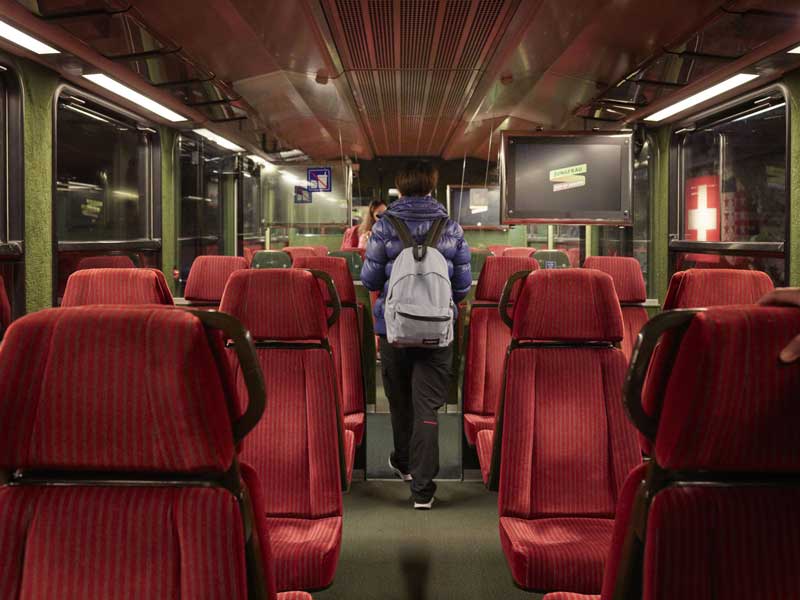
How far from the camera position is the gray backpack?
10.4 feet

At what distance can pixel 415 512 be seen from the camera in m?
3.47

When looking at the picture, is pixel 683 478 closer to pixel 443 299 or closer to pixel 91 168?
pixel 443 299

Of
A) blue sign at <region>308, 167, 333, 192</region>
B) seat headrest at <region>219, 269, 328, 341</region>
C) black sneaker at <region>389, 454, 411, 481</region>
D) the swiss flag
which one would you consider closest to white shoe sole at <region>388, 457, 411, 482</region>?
black sneaker at <region>389, 454, 411, 481</region>

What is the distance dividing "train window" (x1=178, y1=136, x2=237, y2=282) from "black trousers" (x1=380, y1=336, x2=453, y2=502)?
502 centimetres

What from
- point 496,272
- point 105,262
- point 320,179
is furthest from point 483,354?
point 320,179

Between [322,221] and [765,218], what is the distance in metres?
5.58

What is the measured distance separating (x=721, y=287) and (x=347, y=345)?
5.81 ft

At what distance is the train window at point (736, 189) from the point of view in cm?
554

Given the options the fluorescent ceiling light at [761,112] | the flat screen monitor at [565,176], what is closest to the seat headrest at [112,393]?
the flat screen monitor at [565,176]

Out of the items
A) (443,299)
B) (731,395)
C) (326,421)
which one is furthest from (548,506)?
(731,395)

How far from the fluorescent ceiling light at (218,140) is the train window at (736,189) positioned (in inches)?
193

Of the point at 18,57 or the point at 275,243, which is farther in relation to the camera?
the point at 275,243

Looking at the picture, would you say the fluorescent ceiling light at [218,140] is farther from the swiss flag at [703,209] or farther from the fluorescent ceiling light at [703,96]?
the swiss flag at [703,209]

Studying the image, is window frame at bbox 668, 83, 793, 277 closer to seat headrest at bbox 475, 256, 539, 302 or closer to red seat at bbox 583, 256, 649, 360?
red seat at bbox 583, 256, 649, 360
